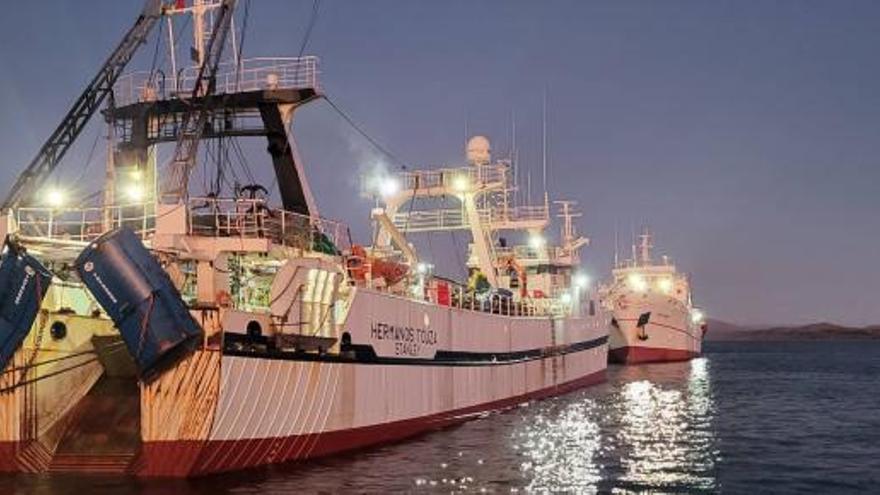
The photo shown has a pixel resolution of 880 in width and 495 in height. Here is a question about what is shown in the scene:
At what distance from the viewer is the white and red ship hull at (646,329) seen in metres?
70.2

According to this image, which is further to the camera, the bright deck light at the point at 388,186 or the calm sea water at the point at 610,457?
the bright deck light at the point at 388,186

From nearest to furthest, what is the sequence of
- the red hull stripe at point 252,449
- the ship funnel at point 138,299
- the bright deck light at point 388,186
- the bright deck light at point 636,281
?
the ship funnel at point 138,299 < the red hull stripe at point 252,449 < the bright deck light at point 388,186 < the bright deck light at point 636,281

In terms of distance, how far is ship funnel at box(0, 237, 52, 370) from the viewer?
17.4 m

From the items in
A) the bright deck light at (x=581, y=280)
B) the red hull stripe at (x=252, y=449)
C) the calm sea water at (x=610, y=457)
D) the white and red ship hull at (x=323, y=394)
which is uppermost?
the bright deck light at (x=581, y=280)

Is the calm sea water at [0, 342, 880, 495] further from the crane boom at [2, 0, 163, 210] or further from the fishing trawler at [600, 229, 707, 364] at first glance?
the fishing trawler at [600, 229, 707, 364]

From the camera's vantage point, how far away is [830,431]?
28.6m

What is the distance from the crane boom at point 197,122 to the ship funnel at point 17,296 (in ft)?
20.1

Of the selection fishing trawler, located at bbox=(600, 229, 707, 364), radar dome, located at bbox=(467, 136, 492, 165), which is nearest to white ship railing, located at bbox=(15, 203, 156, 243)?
radar dome, located at bbox=(467, 136, 492, 165)

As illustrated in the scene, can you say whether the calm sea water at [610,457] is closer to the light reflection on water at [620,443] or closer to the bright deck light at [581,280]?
the light reflection on water at [620,443]

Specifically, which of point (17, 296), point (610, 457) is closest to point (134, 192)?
point (17, 296)

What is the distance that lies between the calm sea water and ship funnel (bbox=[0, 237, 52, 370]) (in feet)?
8.92

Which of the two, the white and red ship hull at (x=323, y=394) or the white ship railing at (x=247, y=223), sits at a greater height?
the white ship railing at (x=247, y=223)

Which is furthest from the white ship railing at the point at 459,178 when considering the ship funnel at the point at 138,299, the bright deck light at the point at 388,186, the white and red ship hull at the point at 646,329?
the white and red ship hull at the point at 646,329

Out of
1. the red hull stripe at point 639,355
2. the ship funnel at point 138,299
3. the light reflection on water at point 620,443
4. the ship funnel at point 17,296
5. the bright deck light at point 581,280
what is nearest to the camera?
the ship funnel at point 138,299
